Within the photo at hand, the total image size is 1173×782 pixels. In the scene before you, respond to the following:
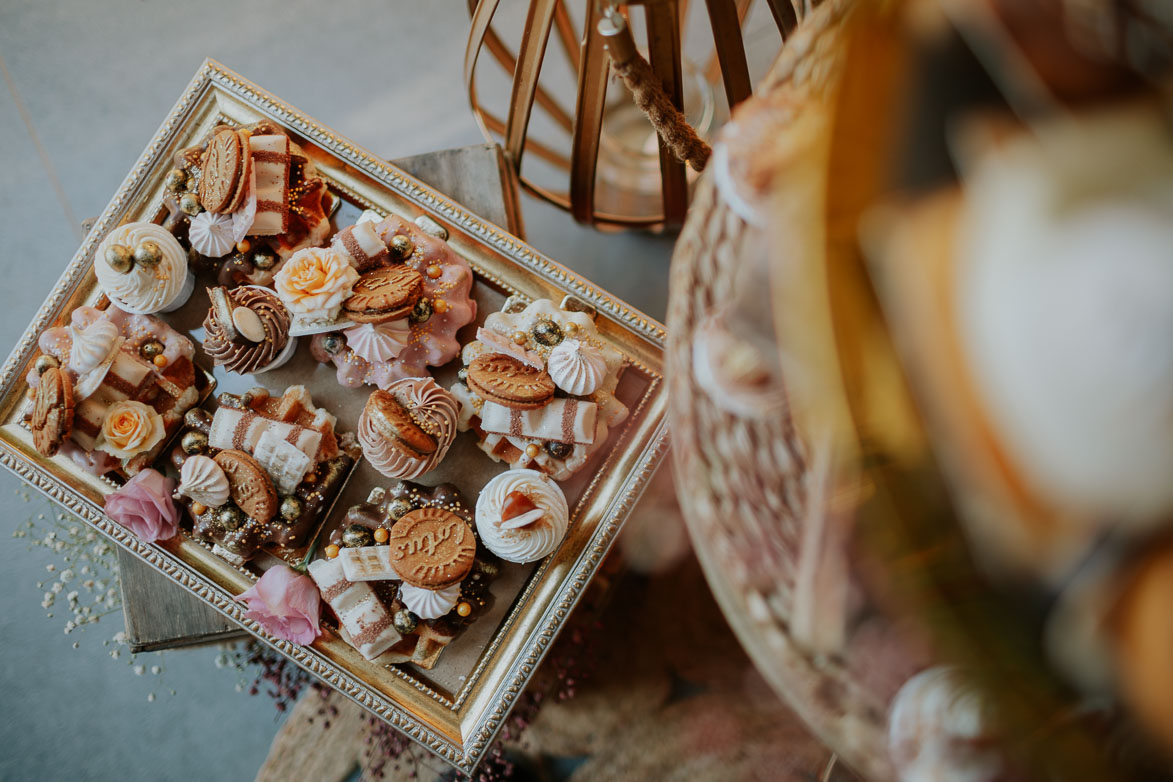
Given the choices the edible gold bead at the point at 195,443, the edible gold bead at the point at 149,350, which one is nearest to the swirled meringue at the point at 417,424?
the edible gold bead at the point at 195,443

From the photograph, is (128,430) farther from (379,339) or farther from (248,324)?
(379,339)

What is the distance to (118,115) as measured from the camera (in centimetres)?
185

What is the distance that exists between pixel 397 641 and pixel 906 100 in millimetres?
1119

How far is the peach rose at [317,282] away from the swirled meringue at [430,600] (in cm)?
45

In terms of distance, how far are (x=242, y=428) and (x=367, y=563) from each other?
306mm

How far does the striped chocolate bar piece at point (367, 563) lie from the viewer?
1.19 metres

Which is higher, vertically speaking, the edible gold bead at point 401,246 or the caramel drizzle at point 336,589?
the edible gold bead at point 401,246

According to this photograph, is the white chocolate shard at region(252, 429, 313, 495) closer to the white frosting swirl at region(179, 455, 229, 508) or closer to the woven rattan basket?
the white frosting swirl at region(179, 455, 229, 508)

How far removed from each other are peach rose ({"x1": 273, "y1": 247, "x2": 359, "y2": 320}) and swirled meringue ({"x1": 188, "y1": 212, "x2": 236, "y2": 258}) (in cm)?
17

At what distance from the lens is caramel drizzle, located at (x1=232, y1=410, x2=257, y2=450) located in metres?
1.22

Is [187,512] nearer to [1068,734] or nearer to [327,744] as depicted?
[327,744]

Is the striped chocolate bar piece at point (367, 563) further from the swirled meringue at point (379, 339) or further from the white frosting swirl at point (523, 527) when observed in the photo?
the swirled meringue at point (379, 339)

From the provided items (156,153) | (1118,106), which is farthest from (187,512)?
(1118,106)

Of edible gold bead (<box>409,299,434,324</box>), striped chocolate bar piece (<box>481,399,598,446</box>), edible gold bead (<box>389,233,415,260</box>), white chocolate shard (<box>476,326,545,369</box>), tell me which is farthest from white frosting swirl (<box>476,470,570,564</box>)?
edible gold bead (<box>389,233,415,260</box>)
